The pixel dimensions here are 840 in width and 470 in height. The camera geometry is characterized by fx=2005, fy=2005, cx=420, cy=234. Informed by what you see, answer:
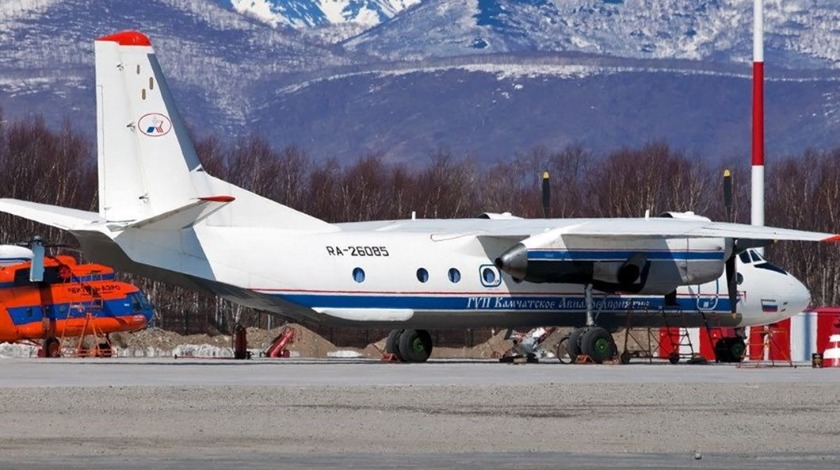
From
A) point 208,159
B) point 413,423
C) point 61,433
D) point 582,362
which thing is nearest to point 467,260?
point 582,362

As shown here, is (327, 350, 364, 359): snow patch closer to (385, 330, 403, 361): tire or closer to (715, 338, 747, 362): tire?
(385, 330, 403, 361): tire

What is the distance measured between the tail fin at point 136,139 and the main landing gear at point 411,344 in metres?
7.00

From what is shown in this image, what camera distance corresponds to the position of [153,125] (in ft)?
133

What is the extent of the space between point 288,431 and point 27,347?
111 feet

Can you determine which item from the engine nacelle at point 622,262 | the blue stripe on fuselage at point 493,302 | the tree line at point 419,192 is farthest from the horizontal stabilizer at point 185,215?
the tree line at point 419,192

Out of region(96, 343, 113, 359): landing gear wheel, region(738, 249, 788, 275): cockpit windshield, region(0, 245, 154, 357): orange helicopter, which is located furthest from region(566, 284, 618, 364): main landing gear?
region(96, 343, 113, 359): landing gear wheel

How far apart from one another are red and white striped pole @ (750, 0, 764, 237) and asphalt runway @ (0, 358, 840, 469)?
12975 mm

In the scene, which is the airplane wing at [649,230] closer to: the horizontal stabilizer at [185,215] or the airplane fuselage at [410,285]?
the airplane fuselage at [410,285]

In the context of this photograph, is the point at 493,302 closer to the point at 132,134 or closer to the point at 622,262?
the point at 622,262

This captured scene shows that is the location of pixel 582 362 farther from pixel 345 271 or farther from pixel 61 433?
pixel 61 433

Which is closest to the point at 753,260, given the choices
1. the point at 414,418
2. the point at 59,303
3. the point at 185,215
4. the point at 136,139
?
the point at 185,215

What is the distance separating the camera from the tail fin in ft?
132

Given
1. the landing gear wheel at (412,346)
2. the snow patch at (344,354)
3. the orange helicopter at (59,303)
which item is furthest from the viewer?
the snow patch at (344,354)

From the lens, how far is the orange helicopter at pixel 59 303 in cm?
5259
